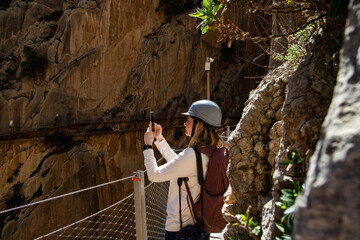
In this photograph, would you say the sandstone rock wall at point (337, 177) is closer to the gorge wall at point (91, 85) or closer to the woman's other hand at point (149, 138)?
the woman's other hand at point (149, 138)

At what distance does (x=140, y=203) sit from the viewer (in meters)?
2.82

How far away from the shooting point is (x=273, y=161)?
246cm

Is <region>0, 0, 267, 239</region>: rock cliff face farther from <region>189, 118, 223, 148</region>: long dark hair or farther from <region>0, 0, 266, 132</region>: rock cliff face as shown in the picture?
<region>189, 118, 223, 148</region>: long dark hair

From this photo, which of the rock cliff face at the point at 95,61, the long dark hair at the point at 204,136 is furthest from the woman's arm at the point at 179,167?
the rock cliff face at the point at 95,61

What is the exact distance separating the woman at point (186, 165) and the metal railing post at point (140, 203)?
0.59 m

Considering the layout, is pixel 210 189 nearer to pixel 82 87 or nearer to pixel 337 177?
pixel 337 177

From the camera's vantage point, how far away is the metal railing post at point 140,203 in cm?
278

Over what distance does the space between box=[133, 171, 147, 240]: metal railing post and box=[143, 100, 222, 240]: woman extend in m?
0.59

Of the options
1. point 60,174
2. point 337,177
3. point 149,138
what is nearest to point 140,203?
point 149,138

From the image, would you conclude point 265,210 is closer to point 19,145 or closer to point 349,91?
point 349,91

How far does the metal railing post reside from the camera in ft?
9.12

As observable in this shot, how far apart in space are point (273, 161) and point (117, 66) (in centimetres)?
1799

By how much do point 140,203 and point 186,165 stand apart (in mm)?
1104

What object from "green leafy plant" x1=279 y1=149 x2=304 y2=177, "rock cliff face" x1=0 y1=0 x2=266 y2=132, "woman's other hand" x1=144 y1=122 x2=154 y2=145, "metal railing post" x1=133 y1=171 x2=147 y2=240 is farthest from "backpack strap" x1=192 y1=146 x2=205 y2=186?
"rock cliff face" x1=0 y1=0 x2=266 y2=132
